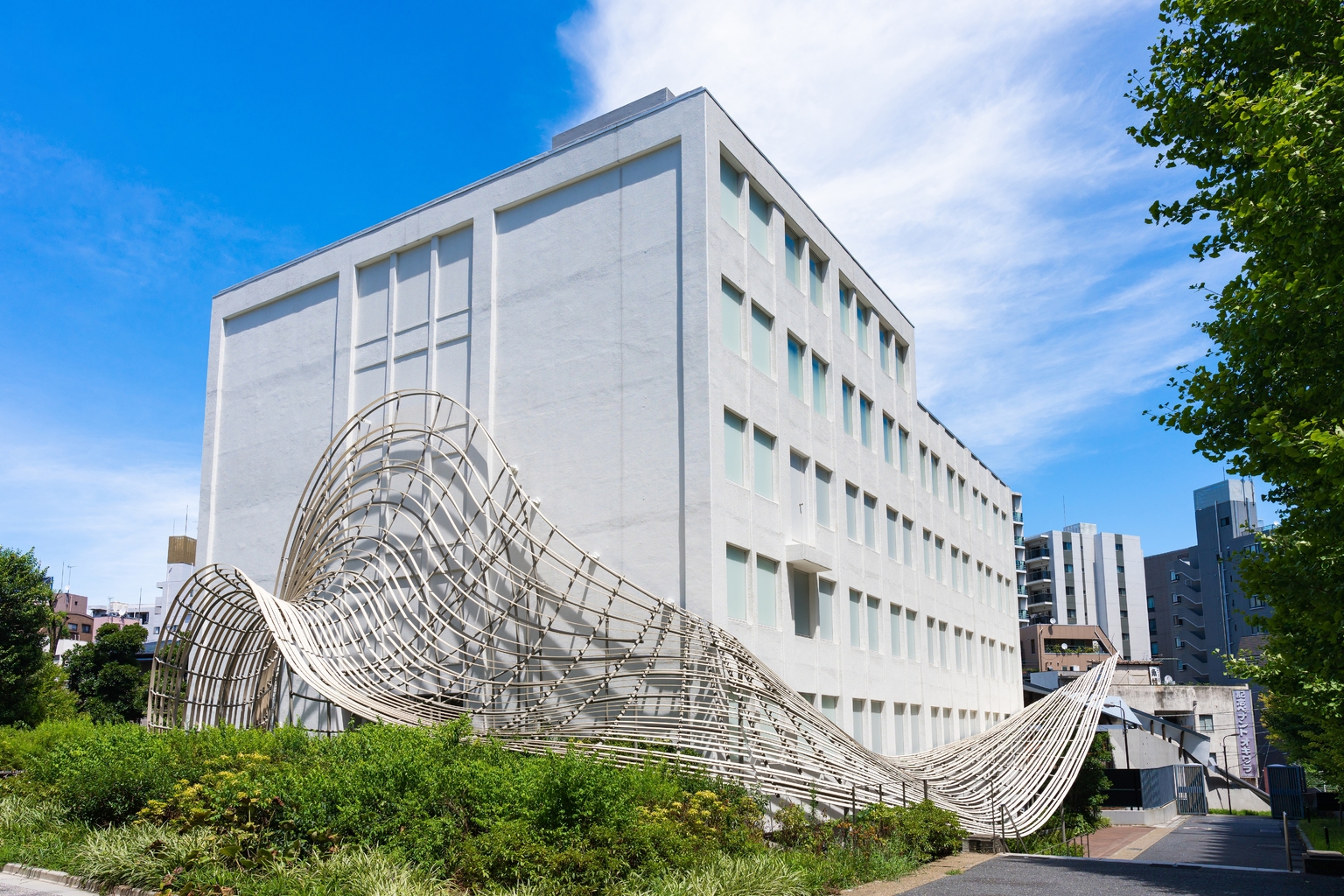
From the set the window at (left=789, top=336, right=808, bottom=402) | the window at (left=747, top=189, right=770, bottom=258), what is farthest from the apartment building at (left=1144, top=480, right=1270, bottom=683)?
the window at (left=747, top=189, right=770, bottom=258)

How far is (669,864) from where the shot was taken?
42.6ft

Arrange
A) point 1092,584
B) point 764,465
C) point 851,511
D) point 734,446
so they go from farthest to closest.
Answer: point 1092,584 < point 851,511 < point 764,465 < point 734,446

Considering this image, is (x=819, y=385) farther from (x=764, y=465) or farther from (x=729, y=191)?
(x=729, y=191)

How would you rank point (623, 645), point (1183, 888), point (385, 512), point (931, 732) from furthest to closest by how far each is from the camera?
point (931, 732) → point (385, 512) → point (623, 645) → point (1183, 888)

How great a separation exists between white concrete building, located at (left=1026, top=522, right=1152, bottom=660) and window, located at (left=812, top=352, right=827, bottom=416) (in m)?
88.5

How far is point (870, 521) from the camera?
106ft

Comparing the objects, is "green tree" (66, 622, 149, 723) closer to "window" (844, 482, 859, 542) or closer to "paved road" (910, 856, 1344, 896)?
"window" (844, 482, 859, 542)

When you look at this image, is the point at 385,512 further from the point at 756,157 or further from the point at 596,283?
the point at 756,157

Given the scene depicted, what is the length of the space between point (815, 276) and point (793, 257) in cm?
175

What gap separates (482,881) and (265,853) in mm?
2779

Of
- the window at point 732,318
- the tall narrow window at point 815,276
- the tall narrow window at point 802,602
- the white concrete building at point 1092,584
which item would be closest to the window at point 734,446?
the window at point 732,318

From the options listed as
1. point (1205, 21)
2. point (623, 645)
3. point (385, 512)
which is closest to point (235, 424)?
point (385, 512)

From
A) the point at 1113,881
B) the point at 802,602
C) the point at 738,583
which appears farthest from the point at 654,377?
the point at 1113,881

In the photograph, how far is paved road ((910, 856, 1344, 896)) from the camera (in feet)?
49.2
